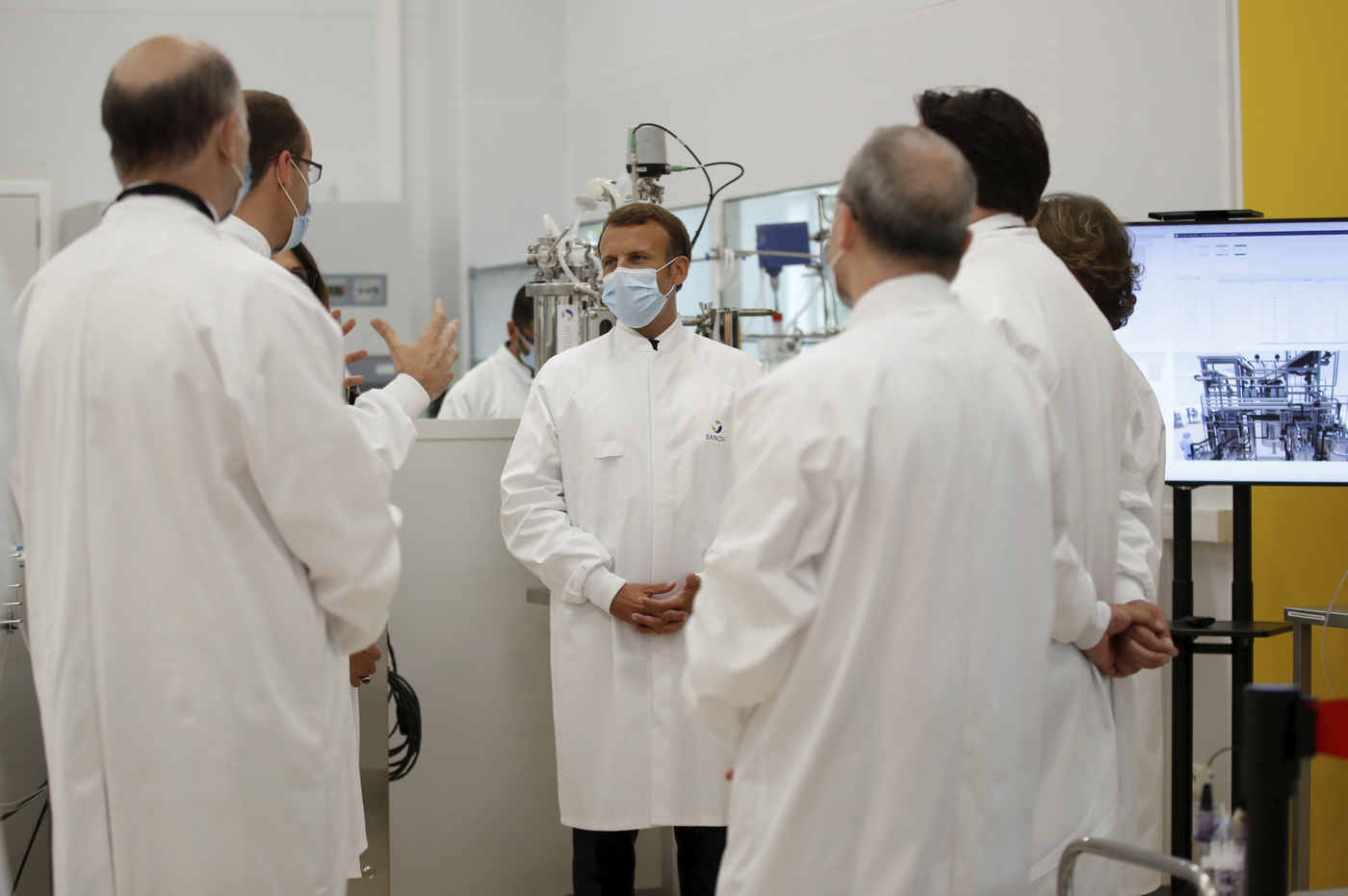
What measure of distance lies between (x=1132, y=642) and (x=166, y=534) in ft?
4.36

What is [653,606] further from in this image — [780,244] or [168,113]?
[780,244]

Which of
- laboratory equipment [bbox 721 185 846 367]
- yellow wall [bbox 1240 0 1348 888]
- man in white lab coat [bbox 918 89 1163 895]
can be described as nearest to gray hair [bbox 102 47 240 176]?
man in white lab coat [bbox 918 89 1163 895]

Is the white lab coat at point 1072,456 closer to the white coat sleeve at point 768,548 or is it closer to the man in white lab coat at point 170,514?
the white coat sleeve at point 768,548

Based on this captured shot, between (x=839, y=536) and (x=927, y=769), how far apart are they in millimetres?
282

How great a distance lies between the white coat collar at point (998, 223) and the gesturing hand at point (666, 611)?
0.94 meters

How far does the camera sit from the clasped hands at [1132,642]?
159 cm

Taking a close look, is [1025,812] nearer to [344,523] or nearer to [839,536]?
[839,536]

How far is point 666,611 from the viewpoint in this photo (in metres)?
2.22

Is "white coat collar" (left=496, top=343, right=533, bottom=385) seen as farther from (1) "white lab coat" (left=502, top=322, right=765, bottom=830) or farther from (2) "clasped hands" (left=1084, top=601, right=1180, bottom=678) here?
(2) "clasped hands" (left=1084, top=601, right=1180, bottom=678)

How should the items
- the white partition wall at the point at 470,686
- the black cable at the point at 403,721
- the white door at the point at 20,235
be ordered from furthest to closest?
the white door at the point at 20,235, the white partition wall at the point at 470,686, the black cable at the point at 403,721

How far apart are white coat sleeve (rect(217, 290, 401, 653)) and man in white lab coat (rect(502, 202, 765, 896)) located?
91cm

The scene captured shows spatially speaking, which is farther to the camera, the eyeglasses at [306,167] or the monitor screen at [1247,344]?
the monitor screen at [1247,344]

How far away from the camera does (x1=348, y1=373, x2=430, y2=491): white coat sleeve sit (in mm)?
1530

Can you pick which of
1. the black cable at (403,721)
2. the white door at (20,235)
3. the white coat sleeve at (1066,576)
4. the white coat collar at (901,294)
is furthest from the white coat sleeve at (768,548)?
the white door at (20,235)
